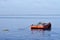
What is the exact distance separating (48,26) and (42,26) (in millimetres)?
2347

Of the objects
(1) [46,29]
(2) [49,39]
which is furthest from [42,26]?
(2) [49,39]

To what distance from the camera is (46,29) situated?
71.2 m

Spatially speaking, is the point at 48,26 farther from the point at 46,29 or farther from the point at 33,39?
the point at 33,39

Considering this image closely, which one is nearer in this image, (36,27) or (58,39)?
(58,39)

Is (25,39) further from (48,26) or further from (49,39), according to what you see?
(48,26)

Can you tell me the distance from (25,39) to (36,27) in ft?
→ 77.1

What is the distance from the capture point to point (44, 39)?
4806 cm

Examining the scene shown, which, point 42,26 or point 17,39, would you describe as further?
point 42,26

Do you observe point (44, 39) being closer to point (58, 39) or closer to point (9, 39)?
point (58, 39)

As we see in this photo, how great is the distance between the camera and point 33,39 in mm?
48062

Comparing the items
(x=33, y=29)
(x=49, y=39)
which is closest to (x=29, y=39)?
(x=49, y=39)

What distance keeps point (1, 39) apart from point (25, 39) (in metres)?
4.18

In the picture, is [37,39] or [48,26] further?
[48,26]

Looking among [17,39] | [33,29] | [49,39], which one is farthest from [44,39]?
[33,29]
